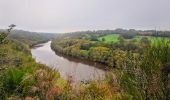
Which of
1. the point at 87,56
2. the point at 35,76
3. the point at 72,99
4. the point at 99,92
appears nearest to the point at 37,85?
the point at 35,76

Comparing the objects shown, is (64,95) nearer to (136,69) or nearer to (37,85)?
(37,85)

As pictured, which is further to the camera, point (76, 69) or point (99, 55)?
point (99, 55)

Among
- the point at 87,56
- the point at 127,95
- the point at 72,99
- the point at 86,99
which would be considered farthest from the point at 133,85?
the point at 87,56

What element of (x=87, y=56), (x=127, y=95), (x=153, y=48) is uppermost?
(x=153, y=48)

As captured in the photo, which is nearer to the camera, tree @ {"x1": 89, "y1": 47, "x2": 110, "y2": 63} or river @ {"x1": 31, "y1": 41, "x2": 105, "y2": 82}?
river @ {"x1": 31, "y1": 41, "x2": 105, "y2": 82}

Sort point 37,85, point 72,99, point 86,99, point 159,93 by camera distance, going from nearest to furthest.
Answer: point 159,93 → point 86,99 → point 72,99 → point 37,85

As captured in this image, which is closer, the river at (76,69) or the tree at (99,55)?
the river at (76,69)

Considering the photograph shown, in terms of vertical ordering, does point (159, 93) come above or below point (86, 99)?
above

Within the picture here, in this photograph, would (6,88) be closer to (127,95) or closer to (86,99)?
(86,99)

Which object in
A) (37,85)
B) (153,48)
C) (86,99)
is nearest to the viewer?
(153,48)

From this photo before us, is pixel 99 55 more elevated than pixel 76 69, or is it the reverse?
pixel 76 69

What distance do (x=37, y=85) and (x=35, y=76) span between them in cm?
64

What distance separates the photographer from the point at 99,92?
11305mm

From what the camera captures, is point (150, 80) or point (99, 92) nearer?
point (150, 80)
